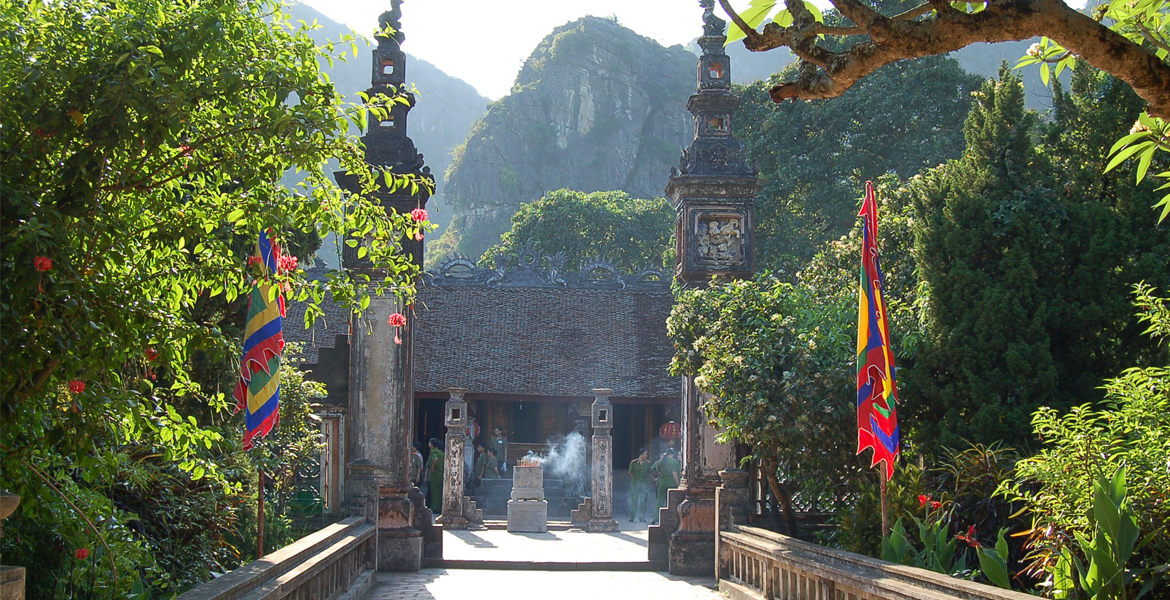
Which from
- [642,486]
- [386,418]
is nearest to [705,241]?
[386,418]

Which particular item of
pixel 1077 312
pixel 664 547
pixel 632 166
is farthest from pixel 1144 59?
pixel 632 166

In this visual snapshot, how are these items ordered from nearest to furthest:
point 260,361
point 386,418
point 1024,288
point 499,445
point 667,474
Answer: point 260,361 < point 1024,288 < point 386,418 < point 667,474 < point 499,445

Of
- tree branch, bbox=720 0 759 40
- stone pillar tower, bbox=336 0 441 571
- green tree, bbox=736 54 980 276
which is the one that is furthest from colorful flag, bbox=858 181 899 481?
green tree, bbox=736 54 980 276

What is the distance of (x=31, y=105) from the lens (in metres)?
4.15

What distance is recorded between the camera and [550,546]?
52.5 ft

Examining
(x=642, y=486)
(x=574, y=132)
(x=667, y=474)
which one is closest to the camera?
(x=667, y=474)

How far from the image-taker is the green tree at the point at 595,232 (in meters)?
42.2

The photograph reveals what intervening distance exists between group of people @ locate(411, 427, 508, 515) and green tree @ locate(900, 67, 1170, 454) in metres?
11.1

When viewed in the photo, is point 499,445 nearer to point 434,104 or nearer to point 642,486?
point 642,486

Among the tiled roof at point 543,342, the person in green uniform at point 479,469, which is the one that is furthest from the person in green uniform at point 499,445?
the tiled roof at point 543,342

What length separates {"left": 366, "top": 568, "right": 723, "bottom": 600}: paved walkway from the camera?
1038cm

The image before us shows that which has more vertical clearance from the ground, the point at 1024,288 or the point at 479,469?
the point at 1024,288

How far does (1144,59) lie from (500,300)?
82.0ft

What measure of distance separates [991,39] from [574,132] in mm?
69962
